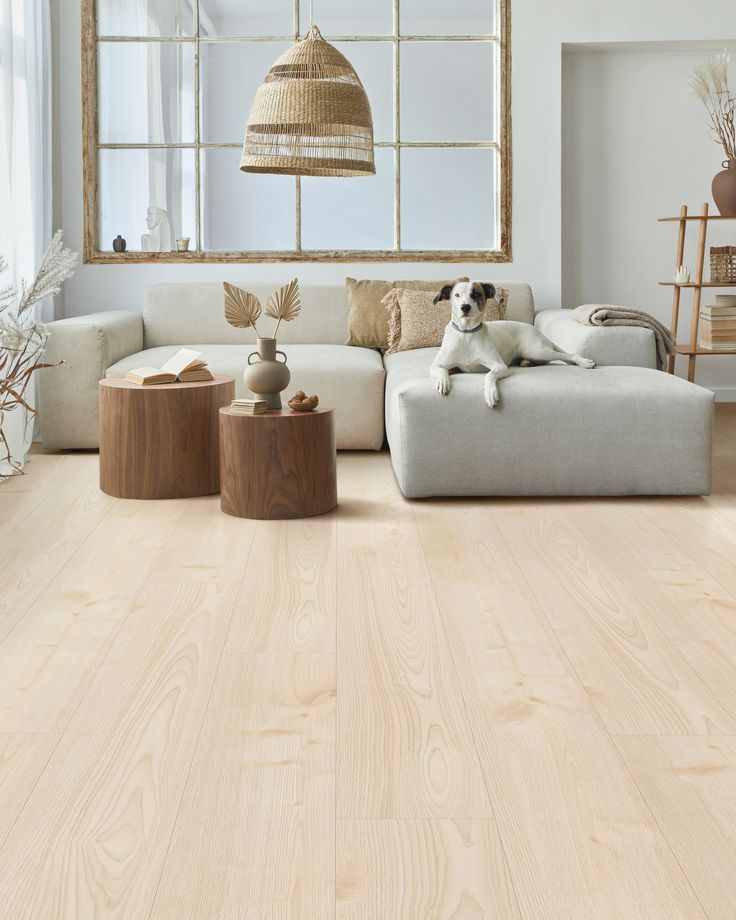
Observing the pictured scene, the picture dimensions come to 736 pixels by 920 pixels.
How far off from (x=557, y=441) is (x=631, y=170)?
2.72 metres

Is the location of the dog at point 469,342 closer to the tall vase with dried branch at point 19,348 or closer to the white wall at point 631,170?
the tall vase with dried branch at point 19,348

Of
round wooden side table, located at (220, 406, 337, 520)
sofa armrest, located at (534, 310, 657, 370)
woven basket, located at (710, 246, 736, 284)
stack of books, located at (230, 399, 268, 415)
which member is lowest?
round wooden side table, located at (220, 406, 337, 520)

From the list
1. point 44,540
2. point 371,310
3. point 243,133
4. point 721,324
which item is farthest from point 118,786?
point 243,133

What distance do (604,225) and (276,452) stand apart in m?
3.17

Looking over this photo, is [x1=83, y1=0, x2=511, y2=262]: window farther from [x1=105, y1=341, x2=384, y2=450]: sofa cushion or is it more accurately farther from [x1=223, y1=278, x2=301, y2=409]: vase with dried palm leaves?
[x1=223, y1=278, x2=301, y2=409]: vase with dried palm leaves

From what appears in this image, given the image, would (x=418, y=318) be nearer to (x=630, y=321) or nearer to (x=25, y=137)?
(x=630, y=321)

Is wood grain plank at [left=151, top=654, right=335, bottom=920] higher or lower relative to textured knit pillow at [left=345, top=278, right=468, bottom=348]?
lower

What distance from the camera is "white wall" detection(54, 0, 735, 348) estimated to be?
208 inches

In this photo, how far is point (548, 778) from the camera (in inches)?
61.9

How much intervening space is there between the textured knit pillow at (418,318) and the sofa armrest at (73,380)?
4.30ft

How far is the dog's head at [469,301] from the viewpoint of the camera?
12.1 feet

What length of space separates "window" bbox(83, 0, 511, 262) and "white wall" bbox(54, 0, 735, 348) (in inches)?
2.7

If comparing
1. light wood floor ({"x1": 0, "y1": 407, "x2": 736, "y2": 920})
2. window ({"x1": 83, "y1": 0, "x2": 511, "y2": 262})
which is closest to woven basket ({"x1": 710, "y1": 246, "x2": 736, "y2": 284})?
window ({"x1": 83, "y1": 0, "x2": 511, "y2": 262})

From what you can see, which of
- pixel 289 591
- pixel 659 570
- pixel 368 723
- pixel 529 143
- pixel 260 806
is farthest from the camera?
pixel 529 143
